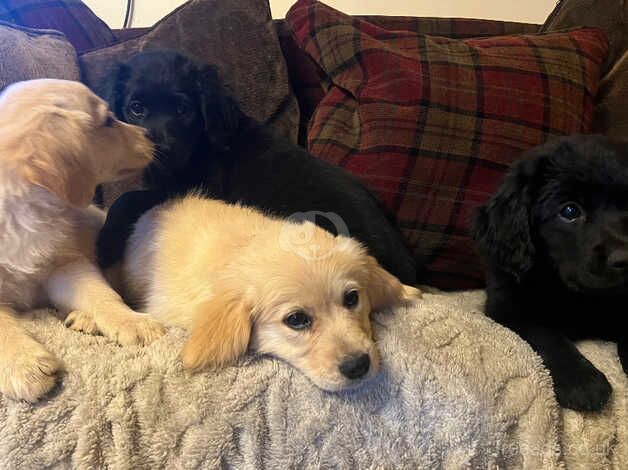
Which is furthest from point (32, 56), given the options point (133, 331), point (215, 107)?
point (133, 331)

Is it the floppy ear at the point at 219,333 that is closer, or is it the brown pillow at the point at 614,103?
the floppy ear at the point at 219,333

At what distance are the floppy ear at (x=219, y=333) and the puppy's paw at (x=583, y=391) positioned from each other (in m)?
0.62

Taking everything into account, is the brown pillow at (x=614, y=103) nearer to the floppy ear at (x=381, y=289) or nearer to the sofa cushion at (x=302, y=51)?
the sofa cushion at (x=302, y=51)

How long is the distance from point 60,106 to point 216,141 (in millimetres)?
547

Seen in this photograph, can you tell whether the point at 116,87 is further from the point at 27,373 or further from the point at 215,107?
the point at 27,373

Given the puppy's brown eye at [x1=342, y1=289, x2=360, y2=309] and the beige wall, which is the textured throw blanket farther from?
the beige wall

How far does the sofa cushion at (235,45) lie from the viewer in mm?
1923

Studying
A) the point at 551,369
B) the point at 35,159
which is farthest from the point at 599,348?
the point at 35,159

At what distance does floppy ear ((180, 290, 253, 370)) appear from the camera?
1.01m

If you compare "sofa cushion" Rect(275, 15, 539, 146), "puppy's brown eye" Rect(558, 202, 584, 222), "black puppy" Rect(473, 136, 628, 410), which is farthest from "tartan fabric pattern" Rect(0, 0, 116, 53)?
"puppy's brown eye" Rect(558, 202, 584, 222)

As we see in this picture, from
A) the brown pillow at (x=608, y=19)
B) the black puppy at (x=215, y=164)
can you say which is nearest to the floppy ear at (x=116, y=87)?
the black puppy at (x=215, y=164)

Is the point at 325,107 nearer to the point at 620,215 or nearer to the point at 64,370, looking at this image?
the point at 620,215

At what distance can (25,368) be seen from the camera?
932 mm

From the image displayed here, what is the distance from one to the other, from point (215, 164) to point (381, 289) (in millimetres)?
770
